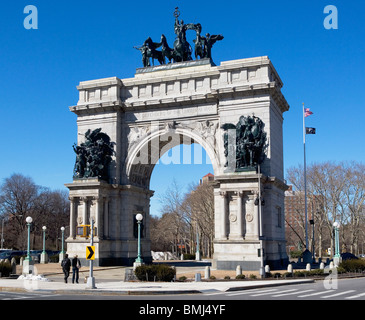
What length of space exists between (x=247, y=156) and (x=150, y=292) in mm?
18061

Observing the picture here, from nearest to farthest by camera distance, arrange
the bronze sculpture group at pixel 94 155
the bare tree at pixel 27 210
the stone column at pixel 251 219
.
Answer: the stone column at pixel 251 219, the bronze sculpture group at pixel 94 155, the bare tree at pixel 27 210

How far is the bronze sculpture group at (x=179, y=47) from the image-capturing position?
143ft

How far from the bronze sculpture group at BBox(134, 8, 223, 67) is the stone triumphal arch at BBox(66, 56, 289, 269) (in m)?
1.33

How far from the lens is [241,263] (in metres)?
36.2

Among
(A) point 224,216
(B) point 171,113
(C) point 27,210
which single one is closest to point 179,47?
(B) point 171,113

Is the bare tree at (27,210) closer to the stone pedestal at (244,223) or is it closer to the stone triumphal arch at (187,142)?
the stone triumphal arch at (187,142)

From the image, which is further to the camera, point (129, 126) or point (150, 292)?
point (129, 126)

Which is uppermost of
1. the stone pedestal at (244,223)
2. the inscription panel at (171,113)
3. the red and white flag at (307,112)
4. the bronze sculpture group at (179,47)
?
the bronze sculpture group at (179,47)

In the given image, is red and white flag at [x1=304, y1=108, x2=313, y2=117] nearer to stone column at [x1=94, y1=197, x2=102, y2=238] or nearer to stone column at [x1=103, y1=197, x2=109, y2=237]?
stone column at [x1=103, y1=197, x2=109, y2=237]

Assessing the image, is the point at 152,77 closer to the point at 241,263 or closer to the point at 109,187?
the point at 109,187

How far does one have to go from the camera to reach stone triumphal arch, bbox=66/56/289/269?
122 feet

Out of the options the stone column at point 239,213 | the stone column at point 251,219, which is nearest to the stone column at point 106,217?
the stone column at point 239,213

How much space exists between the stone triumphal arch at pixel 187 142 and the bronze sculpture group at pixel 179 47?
133cm
